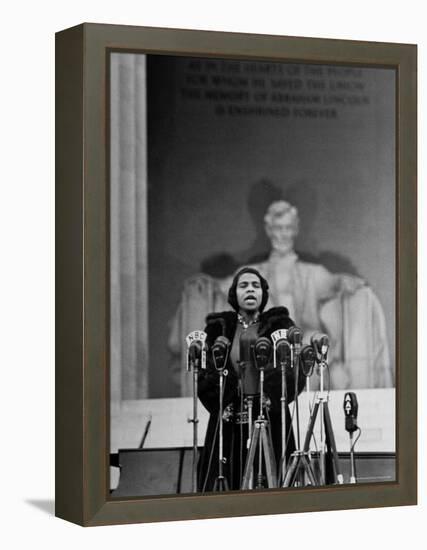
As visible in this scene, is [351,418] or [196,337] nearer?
[196,337]

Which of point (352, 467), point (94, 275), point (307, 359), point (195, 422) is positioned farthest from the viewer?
point (352, 467)

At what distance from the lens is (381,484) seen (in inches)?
307

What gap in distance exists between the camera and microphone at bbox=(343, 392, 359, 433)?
769cm

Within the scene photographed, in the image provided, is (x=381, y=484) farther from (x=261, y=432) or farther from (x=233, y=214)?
(x=233, y=214)

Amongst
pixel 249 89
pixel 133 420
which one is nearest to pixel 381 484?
pixel 133 420

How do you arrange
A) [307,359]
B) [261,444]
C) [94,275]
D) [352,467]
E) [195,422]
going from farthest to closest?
[352,467], [307,359], [261,444], [195,422], [94,275]

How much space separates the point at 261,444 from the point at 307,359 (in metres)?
0.42

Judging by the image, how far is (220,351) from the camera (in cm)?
743

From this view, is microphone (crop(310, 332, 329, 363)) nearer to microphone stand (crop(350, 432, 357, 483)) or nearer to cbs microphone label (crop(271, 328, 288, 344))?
cbs microphone label (crop(271, 328, 288, 344))

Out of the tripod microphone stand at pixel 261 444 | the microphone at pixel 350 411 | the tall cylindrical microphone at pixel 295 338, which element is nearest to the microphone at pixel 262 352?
the tripod microphone stand at pixel 261 444

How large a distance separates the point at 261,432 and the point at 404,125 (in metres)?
1.51

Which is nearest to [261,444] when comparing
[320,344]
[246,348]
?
[246,348]

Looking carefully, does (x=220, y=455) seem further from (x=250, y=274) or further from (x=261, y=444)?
(x=250, y=274)

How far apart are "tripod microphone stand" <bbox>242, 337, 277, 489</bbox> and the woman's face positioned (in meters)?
0.15
